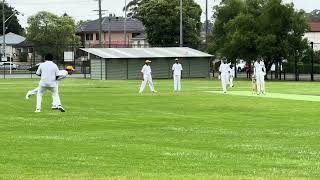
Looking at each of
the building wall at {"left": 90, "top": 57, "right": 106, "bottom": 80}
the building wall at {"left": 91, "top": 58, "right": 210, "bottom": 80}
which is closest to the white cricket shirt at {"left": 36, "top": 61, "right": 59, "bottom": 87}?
the building wall at {"left": 91, "top": 58, "right": 210, "bottom": 80}

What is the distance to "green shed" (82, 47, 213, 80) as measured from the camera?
6950cm

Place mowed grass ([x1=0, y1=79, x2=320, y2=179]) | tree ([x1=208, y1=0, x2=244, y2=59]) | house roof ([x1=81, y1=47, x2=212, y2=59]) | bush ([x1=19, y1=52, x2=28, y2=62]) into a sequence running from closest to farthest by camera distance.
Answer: mowed grass ([x1=0, y1=79, x2=320, y2=179])
tree ([x1=208, y1=0, x2=244, y2=59])
house roof ([x1=81, y1=47, x2=212, y2=59])
bush ([x1=19, y1=52, x2=28, y2=62])

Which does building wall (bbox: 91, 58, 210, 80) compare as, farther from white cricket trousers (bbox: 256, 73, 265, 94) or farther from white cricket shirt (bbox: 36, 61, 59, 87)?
white cricket shirt (bbox: 36, 61, 59, 87)

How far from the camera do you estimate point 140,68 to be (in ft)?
234

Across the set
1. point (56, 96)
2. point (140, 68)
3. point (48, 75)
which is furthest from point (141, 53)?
point (48, 75)

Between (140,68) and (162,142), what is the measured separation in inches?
2241

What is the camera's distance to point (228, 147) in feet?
44.3

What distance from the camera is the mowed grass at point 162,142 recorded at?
10273 mm

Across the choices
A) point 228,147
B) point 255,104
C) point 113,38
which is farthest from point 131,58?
point 113,38

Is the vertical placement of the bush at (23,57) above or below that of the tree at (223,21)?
below

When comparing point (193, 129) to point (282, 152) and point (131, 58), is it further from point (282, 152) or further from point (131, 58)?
point (131, 58)

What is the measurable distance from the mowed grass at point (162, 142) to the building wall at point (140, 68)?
144 ft

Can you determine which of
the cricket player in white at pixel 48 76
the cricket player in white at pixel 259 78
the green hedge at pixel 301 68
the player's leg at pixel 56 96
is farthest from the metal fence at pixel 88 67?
the cricket player in white at pixel 48 76

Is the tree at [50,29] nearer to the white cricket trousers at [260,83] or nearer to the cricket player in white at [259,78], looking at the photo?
the cricket player in white at [259,78]
